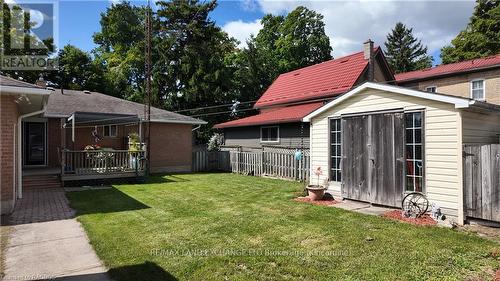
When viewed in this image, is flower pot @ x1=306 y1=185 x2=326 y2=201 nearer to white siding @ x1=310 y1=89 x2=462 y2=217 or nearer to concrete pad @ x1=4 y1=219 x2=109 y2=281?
white siding @ x1=310 y1=89 x2=462 y2=217

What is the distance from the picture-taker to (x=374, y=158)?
339 inches

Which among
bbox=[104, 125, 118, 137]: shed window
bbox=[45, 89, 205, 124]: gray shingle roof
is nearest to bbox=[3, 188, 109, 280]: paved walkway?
bbox=[45, 89, 205, 124]: gray shingle roof

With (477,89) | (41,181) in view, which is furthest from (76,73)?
(477,89)

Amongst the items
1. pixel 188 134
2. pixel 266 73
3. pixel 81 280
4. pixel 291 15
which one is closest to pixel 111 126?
pixel 188 134

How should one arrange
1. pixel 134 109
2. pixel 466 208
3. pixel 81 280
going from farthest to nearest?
pixel 134 109, pixel 466 208, pixel 81 280

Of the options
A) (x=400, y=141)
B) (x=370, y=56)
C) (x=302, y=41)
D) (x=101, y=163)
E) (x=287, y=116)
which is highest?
(x=302, y=41)

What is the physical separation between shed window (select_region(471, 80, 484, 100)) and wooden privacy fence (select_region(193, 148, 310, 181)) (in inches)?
618

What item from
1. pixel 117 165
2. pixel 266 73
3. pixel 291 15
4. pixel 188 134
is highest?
pixel 291 15

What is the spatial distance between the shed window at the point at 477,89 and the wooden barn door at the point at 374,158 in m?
17.6

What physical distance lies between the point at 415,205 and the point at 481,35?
110 feet

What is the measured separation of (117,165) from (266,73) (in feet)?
85.0

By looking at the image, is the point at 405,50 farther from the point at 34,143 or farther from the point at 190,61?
the point at 34,143

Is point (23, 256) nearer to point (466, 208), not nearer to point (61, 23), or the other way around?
point (466, 208)

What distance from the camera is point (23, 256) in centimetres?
516
